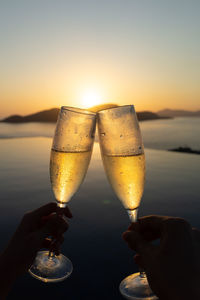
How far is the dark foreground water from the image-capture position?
1.43 meters

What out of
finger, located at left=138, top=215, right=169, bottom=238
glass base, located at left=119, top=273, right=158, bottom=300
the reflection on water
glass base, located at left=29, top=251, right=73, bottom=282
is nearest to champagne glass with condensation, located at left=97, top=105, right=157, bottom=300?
glass base, located at left=119, top=273, right=158, bottom=300

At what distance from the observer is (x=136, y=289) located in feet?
4.48

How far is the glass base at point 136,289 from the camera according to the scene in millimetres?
1322

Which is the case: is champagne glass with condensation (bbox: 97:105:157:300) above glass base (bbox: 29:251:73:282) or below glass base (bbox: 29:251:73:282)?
above

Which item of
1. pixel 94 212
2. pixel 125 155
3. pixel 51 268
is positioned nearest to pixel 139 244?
pixel 125 155

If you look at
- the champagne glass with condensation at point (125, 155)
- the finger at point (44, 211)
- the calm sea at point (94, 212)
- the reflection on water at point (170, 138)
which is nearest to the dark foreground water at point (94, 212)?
the calm sea at point (94, 212)

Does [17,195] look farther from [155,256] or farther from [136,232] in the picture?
[155,256]

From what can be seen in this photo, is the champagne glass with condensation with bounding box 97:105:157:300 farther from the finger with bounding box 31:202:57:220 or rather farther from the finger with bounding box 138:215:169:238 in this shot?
the finger with bounding box 31:202:57:220

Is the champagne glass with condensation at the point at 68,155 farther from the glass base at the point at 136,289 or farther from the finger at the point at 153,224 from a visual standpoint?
the finger at the point at 153,224

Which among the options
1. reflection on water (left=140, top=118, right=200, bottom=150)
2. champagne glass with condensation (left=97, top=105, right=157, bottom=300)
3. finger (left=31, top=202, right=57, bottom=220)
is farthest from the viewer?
reflection on water (left=140, top=118, right=200, bottom=150)

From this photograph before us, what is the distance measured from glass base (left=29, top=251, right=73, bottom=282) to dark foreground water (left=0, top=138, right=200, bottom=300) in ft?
0.12

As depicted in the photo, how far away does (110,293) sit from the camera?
1383 mm

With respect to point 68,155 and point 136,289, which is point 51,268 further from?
point 68,155

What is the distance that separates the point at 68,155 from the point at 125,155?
0.30 meters
